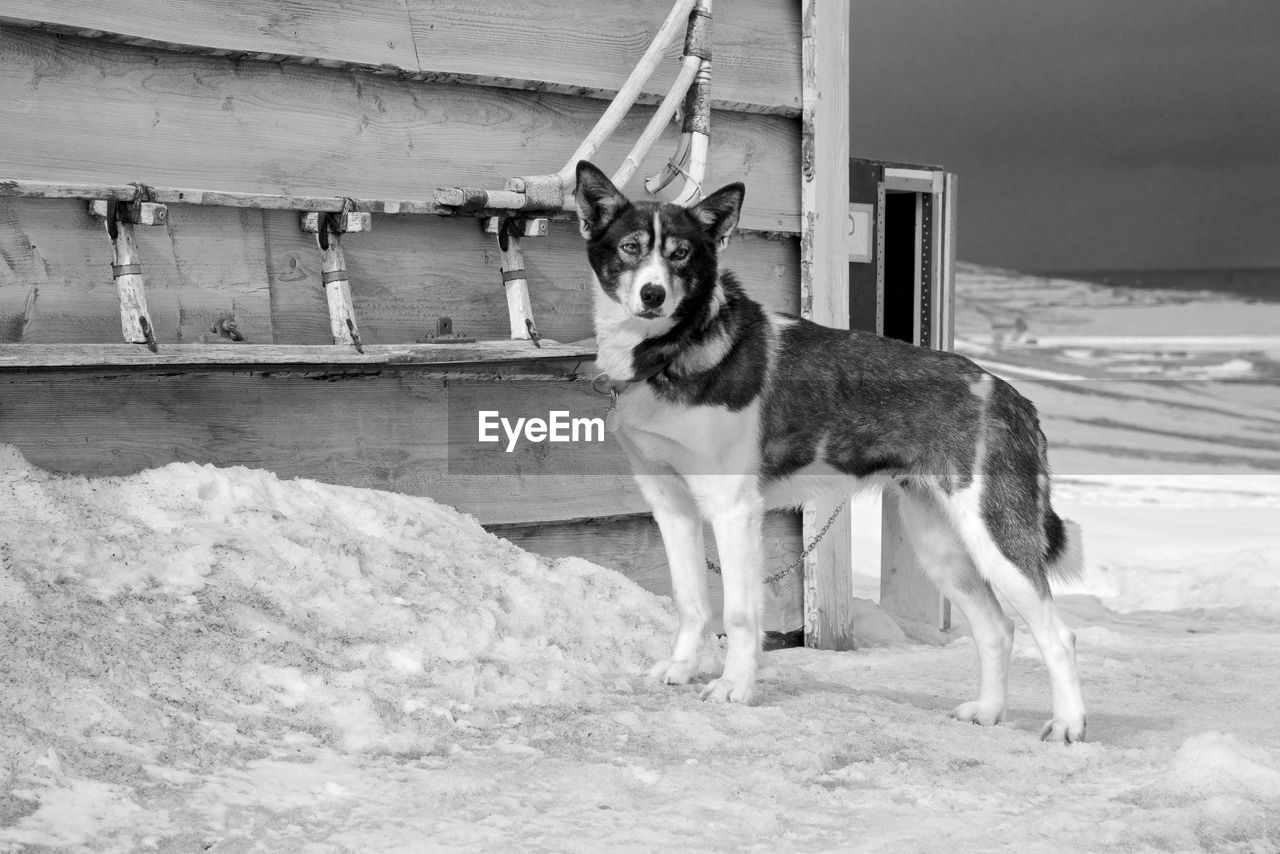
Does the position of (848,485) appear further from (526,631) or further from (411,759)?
(411,759)

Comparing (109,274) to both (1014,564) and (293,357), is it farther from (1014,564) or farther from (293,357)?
(1014,564)

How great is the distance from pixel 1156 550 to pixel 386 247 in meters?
7.31

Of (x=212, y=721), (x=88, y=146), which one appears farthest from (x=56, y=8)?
(x=212, y=721)

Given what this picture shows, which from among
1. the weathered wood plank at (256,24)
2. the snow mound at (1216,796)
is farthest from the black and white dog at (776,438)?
the weathered wood plank at (256,24)

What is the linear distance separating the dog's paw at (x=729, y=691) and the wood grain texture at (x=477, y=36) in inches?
87.2

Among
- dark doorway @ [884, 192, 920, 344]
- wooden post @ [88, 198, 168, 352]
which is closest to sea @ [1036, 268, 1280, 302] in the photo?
dark doorway @ [884, 192, 920, 344]

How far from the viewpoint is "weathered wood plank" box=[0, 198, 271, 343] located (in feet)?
11.9

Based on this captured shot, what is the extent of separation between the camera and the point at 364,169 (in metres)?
4.24

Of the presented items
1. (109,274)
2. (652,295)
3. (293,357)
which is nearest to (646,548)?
(652,295)

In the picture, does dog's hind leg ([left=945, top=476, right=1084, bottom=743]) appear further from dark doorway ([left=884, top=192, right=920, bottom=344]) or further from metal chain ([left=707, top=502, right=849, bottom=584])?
dark doorway ([left=884, top=192, right=920, bottom=344])

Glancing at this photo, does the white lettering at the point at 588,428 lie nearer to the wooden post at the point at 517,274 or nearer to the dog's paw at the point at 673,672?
the wooden post at the point at 517,274

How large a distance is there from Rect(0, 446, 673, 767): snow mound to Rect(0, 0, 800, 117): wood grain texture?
1.30 meters

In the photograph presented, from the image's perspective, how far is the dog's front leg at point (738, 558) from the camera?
383 centimetres

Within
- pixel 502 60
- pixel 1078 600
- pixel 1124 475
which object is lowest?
pixel 1124 475
